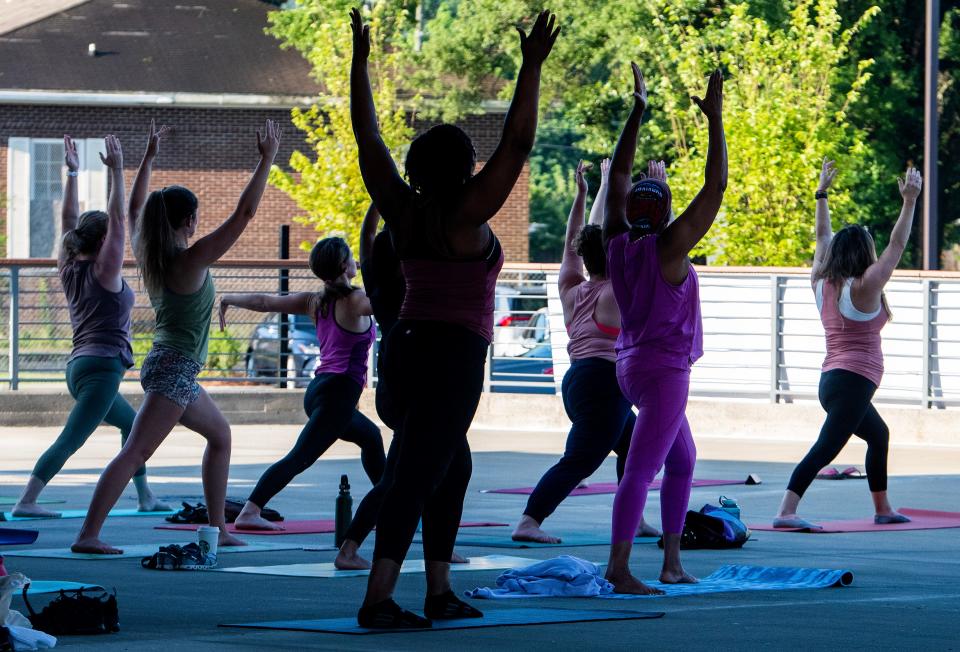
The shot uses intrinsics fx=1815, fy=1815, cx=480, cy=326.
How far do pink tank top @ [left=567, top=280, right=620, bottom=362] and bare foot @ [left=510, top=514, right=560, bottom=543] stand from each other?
3.15 feet

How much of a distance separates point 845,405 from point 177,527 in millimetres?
4120

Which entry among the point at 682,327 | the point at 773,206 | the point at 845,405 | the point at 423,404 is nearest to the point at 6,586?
the point at 423,404

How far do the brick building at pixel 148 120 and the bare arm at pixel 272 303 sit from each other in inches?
1160

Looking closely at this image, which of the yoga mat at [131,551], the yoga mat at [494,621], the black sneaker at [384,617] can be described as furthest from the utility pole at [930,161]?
the black sneaker at [384,617]

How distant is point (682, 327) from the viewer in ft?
26.5

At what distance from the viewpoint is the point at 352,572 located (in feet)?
28.5

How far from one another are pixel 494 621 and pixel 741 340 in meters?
14.9

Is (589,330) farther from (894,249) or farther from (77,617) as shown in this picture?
(77,617)

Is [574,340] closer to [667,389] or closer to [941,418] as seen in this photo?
[667,389]

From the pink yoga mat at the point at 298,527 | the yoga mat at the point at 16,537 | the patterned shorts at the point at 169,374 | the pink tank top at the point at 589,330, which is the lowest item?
the pink yoga mat at the point at 298,527

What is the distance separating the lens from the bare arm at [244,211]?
8.58m

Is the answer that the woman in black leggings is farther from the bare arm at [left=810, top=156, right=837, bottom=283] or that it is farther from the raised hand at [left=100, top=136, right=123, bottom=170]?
the bare arm at [left=810, top=156, right=837, bottom=283]

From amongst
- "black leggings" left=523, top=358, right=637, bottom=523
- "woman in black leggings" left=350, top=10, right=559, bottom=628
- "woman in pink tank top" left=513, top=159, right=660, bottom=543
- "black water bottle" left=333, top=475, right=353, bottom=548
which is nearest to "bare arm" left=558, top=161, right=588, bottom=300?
"woman in pink tank top" left=513, top=159, right=660, bottom=543

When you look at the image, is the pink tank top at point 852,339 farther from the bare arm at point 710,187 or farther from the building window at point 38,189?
the building window at point 38,189
